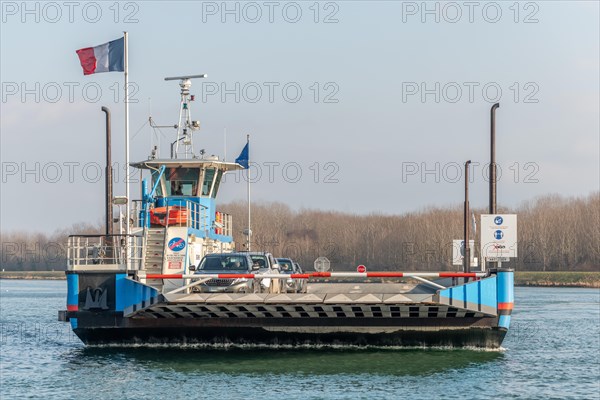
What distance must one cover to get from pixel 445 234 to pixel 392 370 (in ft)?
304

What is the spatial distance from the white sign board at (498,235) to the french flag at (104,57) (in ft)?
40.6

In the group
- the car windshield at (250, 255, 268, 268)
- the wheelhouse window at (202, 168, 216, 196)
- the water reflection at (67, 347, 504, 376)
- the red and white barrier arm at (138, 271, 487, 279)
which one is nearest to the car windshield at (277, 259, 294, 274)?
the wheelhouse window at (202, 168, 216, 196)

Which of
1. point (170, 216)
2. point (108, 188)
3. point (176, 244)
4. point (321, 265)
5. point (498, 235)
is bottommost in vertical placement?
point (321, 265)

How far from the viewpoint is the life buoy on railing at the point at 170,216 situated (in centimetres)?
3075

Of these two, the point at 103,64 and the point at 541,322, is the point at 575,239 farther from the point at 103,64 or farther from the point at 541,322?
the point at 103,64

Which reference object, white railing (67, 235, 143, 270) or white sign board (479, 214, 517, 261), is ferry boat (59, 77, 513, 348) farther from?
white sign board (479, 214, 517, 261)

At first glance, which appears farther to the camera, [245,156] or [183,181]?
[245,156]

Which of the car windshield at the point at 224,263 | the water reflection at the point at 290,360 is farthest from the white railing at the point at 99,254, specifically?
the water reflection at the point at 290,360

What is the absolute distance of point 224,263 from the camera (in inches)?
1053

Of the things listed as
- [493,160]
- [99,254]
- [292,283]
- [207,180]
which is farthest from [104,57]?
[493,160]

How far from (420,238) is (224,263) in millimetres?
92900

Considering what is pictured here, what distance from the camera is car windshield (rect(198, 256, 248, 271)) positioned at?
87.0ft

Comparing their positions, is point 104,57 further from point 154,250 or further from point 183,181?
point 154,250

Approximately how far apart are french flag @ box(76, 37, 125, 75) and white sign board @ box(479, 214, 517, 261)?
12377 mm
